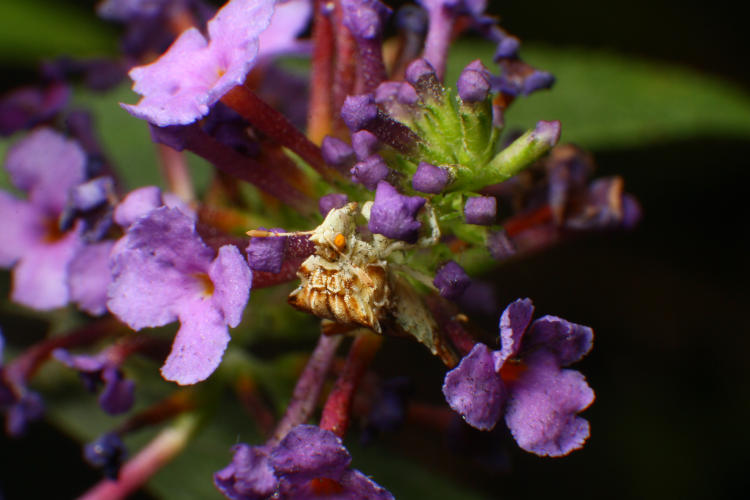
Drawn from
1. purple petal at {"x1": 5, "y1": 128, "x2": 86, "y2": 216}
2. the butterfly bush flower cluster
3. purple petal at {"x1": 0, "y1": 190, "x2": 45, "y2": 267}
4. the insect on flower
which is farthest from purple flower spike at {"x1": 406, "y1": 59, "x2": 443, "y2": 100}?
purple petal at {"x1": 0, "y1": 190, "x2": 45, "y2": 267}

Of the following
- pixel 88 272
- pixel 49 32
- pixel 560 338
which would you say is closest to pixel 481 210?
pixel 560 338

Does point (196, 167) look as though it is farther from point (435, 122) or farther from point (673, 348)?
point (673, 348)

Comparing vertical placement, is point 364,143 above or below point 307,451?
above

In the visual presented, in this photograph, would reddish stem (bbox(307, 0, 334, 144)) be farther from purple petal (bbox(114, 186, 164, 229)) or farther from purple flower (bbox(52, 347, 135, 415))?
purple flower (bbox(52, 347, 135, 415))

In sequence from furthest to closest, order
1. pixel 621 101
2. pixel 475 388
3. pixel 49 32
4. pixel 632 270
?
pixel 632 270, pixel 49 32, pixel 621 101, pixel 475 388

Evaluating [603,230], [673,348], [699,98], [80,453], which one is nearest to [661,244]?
[673,348]

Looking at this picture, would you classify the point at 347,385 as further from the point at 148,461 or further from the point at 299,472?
the point at 148,461
